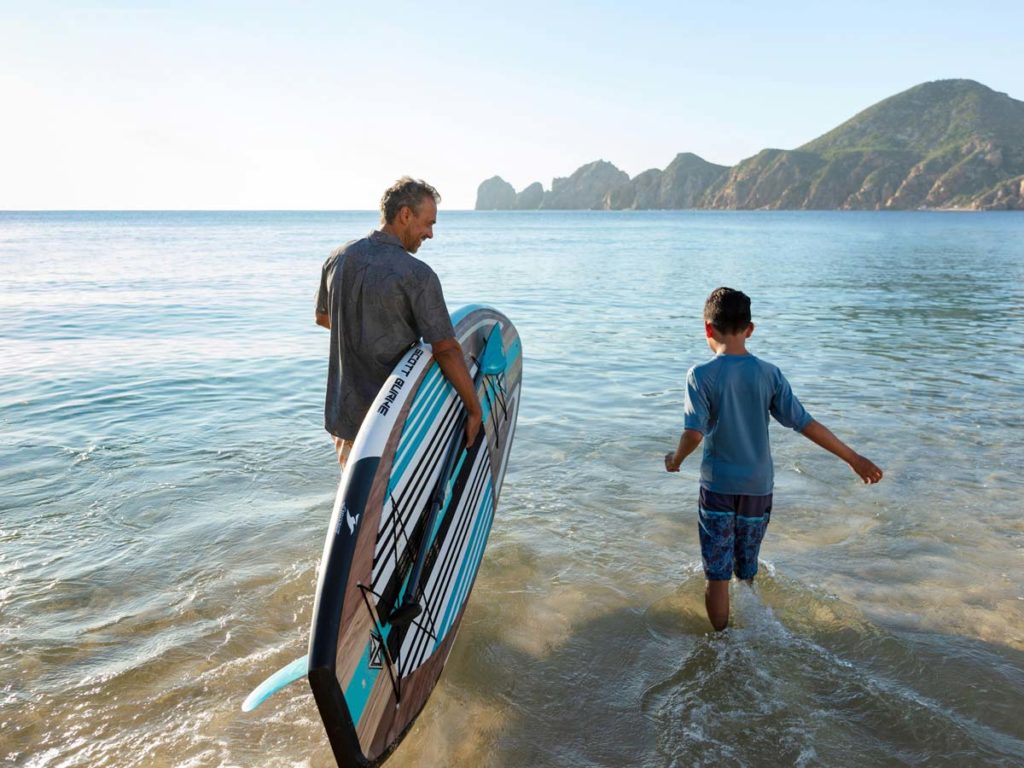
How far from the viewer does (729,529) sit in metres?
4.03

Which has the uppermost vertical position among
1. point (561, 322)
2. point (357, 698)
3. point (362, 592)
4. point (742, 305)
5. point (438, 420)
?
point (742, 305)

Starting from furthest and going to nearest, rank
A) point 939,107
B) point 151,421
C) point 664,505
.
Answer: point 939,107 → point 151,421 → point 664,505

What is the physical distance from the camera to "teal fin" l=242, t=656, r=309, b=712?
Answer: 283 centimetres

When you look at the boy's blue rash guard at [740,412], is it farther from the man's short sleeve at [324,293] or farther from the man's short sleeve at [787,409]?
the man's short sleeve at [324,293]

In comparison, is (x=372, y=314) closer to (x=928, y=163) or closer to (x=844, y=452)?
(x=844, y=452)

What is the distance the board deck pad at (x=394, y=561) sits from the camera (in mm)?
2766

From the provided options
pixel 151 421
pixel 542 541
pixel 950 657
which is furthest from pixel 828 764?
pixel 151 421

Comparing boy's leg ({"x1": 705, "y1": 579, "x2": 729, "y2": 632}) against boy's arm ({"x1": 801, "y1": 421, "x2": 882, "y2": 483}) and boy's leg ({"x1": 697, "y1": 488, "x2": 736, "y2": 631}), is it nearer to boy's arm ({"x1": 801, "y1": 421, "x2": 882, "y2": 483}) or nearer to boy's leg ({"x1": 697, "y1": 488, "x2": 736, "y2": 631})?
boy's leg ({"x1": 697, "y1": 488, "x2": 736, "y2": 631})

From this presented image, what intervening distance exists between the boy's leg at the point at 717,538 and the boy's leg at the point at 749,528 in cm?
5

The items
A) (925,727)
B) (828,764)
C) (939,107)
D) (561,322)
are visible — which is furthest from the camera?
(939,107)

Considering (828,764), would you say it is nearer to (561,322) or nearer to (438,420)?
(438,420)

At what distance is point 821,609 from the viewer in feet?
15.0

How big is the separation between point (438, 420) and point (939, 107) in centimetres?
22201

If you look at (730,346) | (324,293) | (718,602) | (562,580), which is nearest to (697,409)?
(730,346)
